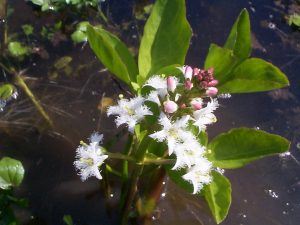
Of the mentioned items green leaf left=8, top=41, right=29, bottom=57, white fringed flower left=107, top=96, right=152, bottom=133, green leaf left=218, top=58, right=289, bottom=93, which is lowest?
green leaf left=8, top=41, right=29, bottom=57

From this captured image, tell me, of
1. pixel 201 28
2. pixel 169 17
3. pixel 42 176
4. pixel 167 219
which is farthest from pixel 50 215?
pixel 201 28

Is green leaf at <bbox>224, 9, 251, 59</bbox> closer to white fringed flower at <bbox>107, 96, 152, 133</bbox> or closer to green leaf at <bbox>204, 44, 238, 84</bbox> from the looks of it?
green leaf at <bbox>204, 44, 238, 84</bbox>

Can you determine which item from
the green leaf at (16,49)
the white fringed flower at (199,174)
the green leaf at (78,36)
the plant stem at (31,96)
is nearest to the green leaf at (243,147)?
the white fringed flower at (199,174)

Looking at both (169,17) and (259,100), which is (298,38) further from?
(169,17)

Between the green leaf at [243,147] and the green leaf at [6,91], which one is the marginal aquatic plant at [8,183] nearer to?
the green leaf at [6,91]

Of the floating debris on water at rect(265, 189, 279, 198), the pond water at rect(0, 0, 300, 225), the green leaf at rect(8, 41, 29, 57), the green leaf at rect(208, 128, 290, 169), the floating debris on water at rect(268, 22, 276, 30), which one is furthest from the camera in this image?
the floating debris on water at rect(268, 22, 276, 30)

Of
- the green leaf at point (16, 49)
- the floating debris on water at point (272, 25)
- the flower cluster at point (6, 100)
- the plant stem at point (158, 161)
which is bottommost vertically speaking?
the flower cluster at point (6, 100)

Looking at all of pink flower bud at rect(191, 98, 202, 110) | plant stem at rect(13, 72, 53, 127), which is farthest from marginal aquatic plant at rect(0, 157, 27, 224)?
pink flower bud at rect(191, 98, 202, 110)
